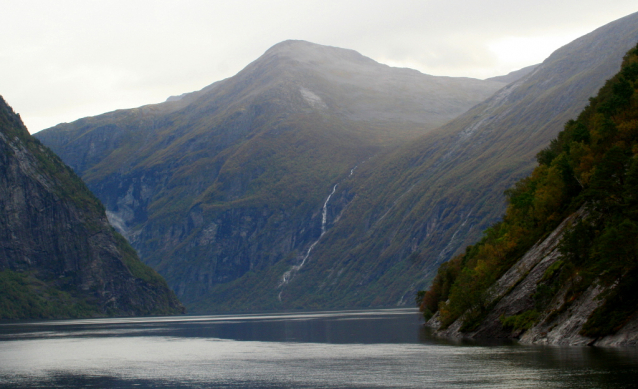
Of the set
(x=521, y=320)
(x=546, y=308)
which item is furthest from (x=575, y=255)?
(x=521, y=320)

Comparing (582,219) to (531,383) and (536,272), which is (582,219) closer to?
(536,272)

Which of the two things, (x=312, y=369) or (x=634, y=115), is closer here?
(x=312, y=369)

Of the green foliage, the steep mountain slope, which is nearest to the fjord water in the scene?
the green foliage

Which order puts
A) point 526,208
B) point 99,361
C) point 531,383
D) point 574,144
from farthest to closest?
point 526,208 → point 574,144 → point 99,361 → point 531,383

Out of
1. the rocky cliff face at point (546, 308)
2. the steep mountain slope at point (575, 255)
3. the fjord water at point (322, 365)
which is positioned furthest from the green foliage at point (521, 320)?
the fjord water at point (322, 365)

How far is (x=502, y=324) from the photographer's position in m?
108

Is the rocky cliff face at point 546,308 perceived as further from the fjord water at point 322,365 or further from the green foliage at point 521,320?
the fjord water at point 322,365

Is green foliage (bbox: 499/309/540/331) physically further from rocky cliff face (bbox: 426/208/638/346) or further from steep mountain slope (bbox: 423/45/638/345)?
rocky cliff face (bbox: 426/208/638/346)

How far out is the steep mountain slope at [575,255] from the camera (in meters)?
79.4

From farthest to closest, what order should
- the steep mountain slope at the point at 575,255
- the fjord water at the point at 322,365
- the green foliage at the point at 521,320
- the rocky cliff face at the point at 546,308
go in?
the green foliage at the point at 521,320 < the rocky cliff face at the point at 546,308 < the steep mountain slope at the point at 575,255 < the fjord water at the point at 322,365

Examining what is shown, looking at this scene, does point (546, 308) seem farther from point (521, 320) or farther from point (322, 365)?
point (322, 365)

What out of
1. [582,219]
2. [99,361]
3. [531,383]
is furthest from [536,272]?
[99,361]

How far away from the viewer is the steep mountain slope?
7944 centimetres

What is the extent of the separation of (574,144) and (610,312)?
44.0 meters
